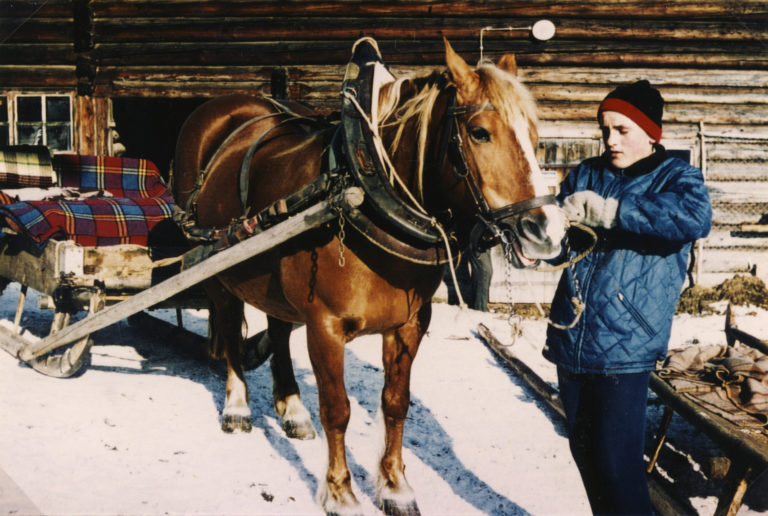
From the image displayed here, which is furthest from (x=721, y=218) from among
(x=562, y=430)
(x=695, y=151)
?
(x=562, y=430)

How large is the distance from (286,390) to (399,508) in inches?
50.1

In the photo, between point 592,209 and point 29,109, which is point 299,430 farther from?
point 29,109

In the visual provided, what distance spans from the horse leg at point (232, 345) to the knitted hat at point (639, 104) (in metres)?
2.59

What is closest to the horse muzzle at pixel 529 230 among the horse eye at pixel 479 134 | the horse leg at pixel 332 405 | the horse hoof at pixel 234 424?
the horse eye at pixel 479 134

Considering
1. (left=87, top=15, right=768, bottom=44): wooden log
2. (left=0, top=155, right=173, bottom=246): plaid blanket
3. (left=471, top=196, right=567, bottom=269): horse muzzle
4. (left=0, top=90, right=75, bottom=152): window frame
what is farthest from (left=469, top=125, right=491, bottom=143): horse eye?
(left=0, top=90, right=75, bottom=152): window frame

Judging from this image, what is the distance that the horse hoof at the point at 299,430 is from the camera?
353 centimetres

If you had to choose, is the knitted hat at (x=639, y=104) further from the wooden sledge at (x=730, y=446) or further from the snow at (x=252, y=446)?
the wooden sledge at (x=730, y=446)

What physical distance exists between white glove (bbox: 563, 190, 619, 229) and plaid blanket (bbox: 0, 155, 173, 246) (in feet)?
11.2

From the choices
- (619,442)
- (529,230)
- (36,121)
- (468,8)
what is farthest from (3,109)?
(619,442)

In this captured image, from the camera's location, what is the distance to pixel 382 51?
770cm

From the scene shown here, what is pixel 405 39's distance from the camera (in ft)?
25.0

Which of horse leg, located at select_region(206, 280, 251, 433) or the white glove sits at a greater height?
the white glove

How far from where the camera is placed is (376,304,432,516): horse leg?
2.68 m

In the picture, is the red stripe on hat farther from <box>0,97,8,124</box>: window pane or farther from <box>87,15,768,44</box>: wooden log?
<box>0,97,8,124</box>: window pane
